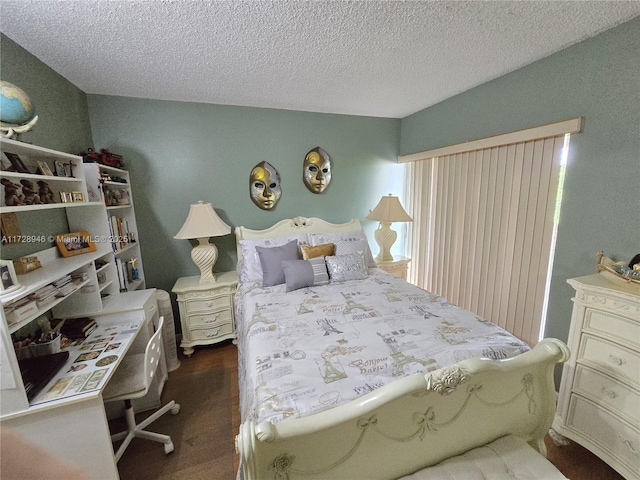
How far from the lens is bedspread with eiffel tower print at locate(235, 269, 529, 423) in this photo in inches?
44.1

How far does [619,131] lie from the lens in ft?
4.87

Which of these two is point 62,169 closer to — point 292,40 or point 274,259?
point 274,259

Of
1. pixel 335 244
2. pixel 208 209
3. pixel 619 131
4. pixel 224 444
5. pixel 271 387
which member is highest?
pixel 619 131

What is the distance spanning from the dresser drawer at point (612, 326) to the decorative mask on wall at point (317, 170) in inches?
93.1

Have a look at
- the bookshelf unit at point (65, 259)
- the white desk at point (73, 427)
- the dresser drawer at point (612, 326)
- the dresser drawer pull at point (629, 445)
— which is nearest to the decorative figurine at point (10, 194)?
the bookshelf unit at point (65, 259)

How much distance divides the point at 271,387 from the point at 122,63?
2.19 m

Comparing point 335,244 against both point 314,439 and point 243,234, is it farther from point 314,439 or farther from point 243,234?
point 314,439

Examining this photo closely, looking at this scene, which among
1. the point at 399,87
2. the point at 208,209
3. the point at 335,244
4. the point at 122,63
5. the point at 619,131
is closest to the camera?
the point at 619,131

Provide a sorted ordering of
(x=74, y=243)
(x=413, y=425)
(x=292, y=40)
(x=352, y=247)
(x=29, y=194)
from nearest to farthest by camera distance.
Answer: (x=413, y=425) → (x=29, y=194) → (x=292, y=40) → (x=74, y=243) → (x=352, y=247)

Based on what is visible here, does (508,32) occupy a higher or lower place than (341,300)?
higher

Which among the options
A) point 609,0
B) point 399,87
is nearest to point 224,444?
point 399,87

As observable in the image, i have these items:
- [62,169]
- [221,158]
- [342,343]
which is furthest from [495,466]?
[221,158]

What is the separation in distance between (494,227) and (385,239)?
43.2 inches

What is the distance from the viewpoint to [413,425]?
1.01 meters
